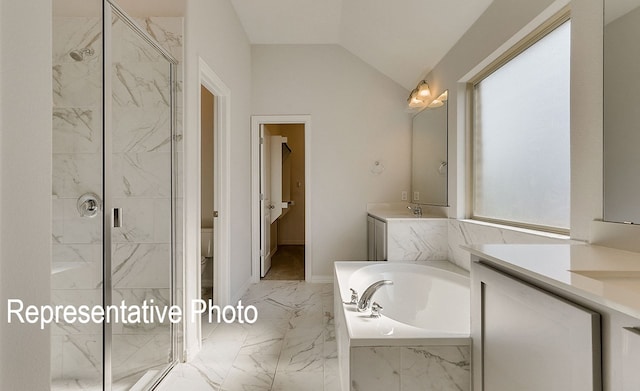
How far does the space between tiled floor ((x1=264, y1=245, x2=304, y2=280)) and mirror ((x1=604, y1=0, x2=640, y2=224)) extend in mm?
3179

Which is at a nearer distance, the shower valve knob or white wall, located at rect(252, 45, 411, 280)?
the shower valve knob

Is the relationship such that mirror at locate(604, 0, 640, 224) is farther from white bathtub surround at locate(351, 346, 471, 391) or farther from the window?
white bathtub surround at locate(351, 346, 471, 391)

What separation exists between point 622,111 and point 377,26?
89.0 inches

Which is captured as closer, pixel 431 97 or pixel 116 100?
pixel 116 100

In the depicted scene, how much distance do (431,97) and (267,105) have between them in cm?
179

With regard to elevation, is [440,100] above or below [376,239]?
above

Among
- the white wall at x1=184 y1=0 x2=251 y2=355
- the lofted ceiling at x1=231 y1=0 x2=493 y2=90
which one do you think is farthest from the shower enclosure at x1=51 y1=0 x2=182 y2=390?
the lofted ceiling at x1=231 y1=0 x2=493 y2=90

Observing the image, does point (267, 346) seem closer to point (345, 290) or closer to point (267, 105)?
point (345, 290)

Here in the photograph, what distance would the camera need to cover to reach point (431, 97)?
9.79 ft

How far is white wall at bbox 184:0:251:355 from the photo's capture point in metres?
1.98

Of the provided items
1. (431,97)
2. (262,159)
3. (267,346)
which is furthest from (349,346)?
(262,159)

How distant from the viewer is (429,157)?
312cm

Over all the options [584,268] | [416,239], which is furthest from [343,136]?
[584,268]

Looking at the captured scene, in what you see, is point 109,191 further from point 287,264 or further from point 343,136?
point 287,264
